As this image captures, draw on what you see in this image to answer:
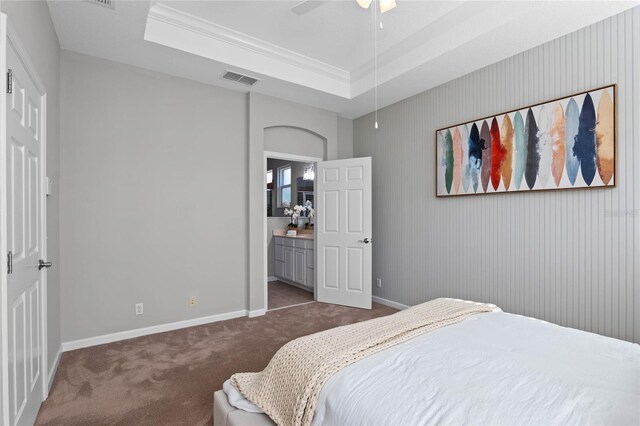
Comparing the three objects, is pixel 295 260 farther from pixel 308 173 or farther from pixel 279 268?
pixel 308 173

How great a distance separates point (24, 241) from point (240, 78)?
8.31ft

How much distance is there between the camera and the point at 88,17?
2.52m

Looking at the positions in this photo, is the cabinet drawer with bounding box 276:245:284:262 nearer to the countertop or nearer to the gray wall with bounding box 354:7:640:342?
the countertop

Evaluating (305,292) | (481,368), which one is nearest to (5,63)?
(481,368)

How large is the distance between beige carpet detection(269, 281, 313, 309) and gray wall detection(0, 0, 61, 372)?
232 centimetres

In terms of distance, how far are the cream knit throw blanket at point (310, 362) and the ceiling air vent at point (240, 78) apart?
9.46ft

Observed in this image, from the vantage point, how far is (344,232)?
4.38 m

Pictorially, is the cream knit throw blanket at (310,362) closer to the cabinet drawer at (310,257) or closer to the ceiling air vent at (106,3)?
the ceiling air vent at (106,3)

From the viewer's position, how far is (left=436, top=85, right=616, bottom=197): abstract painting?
→ 2455mm

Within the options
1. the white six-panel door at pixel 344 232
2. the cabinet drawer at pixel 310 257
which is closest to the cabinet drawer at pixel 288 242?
the cabinet drawer at pixel 310 257

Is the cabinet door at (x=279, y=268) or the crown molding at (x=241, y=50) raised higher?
the crown molding at (x=241, y=50)

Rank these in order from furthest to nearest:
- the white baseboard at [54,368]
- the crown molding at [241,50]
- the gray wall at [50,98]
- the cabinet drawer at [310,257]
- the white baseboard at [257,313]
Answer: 1. the cabinet drawer at [310,257]
2. the white baseboard at [257,313]
3. the crown molding at [241,50]
4. the white baseboard at [54,368]
5. the gray wall at [50,98]

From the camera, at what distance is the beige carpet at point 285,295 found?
4.49 m

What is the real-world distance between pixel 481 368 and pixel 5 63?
229cm
